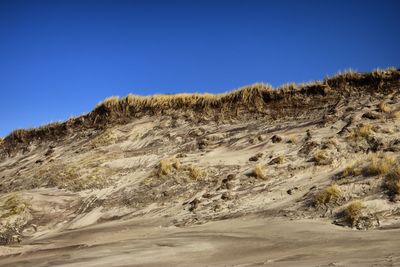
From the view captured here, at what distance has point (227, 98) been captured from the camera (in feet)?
54.7

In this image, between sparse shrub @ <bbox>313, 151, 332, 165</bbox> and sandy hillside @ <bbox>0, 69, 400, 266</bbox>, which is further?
sparse shrub @ <bbox>313, 151, 332, 165</bbox>

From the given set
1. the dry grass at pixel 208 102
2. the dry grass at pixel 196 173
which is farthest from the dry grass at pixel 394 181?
the dry grass at pixel 208 102

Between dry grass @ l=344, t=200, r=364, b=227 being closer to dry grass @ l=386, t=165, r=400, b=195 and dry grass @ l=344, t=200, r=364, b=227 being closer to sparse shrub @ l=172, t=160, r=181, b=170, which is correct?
dry grass @ l=386, t=165, r=400, b=195

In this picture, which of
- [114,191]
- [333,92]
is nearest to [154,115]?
[114,191]

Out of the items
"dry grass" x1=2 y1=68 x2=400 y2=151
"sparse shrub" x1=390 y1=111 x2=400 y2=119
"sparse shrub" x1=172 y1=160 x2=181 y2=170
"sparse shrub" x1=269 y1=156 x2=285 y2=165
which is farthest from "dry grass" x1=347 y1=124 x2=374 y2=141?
"sparse shrub" x1=172 y1=160 x2=181 y2=170

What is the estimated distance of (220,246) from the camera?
29.0ft

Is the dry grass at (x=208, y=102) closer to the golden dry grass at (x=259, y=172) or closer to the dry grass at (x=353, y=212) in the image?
Result: the golden dry grass at (x=259, y=172)

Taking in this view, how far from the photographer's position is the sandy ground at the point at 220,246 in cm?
709

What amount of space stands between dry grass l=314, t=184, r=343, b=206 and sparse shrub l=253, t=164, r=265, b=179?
7.07ft

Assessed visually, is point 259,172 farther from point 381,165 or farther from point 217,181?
point 381,165

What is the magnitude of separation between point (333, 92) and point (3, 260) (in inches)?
429

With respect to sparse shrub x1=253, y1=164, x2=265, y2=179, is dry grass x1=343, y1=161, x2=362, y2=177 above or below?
below

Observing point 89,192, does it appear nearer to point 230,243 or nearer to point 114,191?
→ point 114,191

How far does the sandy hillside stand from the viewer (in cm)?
873
